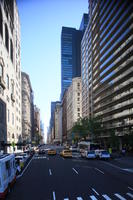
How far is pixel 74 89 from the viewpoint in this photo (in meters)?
152

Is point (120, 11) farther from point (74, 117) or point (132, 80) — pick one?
point (74, 117)

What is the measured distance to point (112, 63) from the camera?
77.7 meters

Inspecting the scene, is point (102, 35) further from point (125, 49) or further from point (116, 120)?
point (116, 120)

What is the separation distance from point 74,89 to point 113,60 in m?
76.1

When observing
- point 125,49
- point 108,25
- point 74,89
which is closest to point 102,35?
point 108,25

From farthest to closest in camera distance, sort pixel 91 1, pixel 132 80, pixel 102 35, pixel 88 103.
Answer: pixel 88 103 → pixel 91 1 → pixel 102 35 → pixel 132 80

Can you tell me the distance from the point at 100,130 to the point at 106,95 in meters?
13.3

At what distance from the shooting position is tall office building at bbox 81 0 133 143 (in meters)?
66.1

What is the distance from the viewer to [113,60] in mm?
77188

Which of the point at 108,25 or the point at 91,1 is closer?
the point at 108,25

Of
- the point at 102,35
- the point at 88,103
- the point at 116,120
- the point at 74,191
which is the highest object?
the point at 102,35

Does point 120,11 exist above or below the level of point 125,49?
above

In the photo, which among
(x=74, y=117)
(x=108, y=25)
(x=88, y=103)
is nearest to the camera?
(x=108, y=25)

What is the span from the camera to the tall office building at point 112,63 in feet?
217
